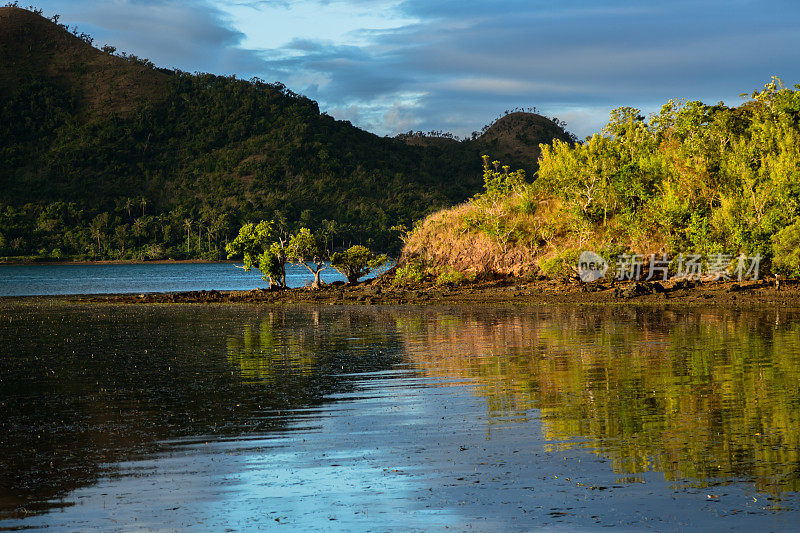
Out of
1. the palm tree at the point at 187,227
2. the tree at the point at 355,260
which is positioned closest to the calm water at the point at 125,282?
the tree at the point at 355,260

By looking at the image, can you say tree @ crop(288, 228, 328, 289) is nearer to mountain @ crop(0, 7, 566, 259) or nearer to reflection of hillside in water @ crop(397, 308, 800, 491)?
reflection of hillside in water @ crop(397, 308, 800, 491)

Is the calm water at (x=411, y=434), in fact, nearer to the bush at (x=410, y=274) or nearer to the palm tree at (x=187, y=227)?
the bush at (x=410, y=274)

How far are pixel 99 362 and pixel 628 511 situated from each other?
59.8 feet

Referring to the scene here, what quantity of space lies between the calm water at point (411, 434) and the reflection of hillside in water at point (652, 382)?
2.6 inches

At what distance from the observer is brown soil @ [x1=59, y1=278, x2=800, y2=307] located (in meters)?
40.2

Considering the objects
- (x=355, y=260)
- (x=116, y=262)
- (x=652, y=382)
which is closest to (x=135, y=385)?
(x=652, y=382)

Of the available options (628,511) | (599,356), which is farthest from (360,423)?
(599,356)

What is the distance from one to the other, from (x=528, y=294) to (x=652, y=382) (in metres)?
28.6

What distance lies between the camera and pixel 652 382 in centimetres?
1738

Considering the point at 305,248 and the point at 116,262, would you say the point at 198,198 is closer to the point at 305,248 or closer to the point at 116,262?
the point at 116,262

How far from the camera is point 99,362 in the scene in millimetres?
23375

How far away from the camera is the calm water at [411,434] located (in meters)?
9.37

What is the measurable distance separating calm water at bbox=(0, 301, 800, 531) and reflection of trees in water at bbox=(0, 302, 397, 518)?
3.2 inches

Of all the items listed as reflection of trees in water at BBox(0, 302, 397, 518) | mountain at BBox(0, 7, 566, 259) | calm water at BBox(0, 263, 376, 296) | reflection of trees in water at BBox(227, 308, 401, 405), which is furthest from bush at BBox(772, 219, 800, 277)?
mountain at BBox(0, 7, 566, 259)
